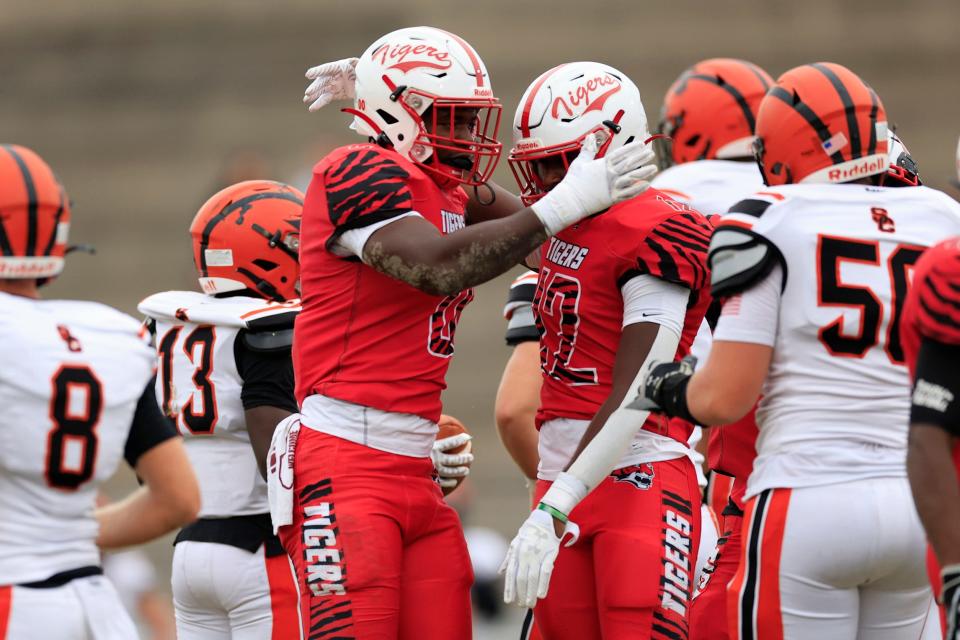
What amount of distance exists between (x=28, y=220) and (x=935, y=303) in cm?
207

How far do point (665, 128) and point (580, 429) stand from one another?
265 cm

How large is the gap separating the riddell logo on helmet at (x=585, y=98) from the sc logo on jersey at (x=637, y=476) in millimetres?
1033

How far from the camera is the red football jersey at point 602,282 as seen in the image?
4320 mm

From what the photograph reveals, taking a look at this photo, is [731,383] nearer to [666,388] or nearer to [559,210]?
[666,388]

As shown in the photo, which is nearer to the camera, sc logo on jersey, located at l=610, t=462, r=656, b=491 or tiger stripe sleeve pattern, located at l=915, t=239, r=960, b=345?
tiger stripe sleeve pattern, located at l=915, t=239, r=960, b=345

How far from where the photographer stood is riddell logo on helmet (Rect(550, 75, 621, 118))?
14.8ft

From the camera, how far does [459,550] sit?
4.44 m

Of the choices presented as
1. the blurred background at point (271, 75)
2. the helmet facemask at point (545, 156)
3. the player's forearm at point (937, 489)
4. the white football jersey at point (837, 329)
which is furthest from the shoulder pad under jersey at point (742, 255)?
the blurred background at point (271, 75)

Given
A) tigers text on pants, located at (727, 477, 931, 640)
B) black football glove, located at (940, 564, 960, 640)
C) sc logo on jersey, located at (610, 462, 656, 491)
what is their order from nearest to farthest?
black football glove, located at (940, 564, 960, 640) → tigers text on pants, located at (727, 477, 931, 640) → sc logo on jersey, located at (610, 462, 656, 491)

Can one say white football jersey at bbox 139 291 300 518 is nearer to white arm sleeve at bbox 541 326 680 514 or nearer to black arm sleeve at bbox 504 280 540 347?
black arm sleeve at bbox 504 280 540 347

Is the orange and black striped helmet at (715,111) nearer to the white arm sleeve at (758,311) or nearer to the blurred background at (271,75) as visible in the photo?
the white arm sleeve at (758,311)

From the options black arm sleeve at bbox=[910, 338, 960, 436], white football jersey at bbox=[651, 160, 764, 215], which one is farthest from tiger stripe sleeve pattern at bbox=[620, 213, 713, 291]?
white football jersey at bbox=[651, 160, 764, 215]

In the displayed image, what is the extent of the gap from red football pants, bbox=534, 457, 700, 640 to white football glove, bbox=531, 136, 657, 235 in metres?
0.77

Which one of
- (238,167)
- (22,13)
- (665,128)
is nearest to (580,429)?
(665,128)
